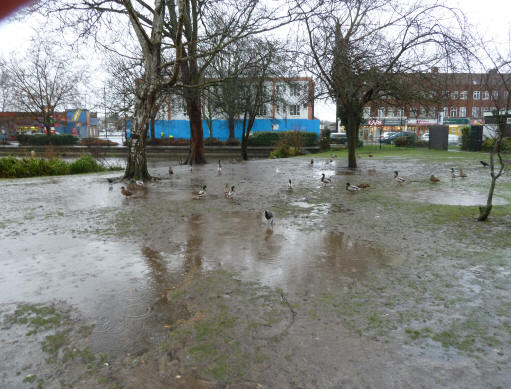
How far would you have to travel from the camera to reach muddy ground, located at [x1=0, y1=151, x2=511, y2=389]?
278 centimetres

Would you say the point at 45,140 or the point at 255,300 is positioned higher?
the point at 45,140

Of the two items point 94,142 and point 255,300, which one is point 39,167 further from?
point 94,142

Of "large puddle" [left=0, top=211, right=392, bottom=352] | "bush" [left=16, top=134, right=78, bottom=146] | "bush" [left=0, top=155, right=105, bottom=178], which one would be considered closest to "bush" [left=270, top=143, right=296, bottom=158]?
"bush" [left=0, top=155, right=105, bottom=178]

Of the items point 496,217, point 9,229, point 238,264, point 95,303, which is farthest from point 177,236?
point 496,217

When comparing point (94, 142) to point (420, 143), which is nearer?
point (420, 143)

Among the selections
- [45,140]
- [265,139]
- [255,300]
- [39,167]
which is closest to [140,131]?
[39,167]

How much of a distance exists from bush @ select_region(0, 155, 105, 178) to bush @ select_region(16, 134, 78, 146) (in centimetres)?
3045

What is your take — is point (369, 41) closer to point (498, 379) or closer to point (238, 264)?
point (238, 264)

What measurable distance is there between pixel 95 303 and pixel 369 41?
1502 centimetres

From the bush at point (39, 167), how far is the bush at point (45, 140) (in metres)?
30.5

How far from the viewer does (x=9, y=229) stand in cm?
686

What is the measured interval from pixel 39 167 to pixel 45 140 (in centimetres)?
3267

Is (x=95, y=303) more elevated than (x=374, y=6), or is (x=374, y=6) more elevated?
(x=374, y=6)

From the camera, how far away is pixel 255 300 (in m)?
3.93
